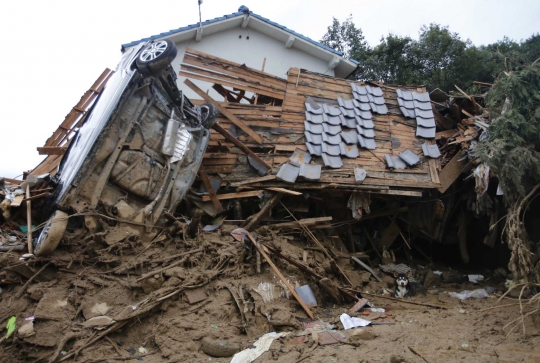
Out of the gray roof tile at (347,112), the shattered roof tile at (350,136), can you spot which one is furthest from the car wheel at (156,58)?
the gray roof tile at (347,112)

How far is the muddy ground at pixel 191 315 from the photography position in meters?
4.78

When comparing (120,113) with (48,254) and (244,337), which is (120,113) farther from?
(244,337)

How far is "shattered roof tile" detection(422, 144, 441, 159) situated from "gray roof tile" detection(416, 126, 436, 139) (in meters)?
0.30

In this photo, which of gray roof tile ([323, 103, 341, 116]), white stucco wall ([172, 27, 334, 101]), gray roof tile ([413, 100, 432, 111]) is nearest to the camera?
gray roof tile ([323, 103, 341, 116])

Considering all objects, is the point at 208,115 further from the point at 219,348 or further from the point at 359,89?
the point at 219,348

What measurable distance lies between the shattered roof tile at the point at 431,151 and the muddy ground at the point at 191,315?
3.77 metres

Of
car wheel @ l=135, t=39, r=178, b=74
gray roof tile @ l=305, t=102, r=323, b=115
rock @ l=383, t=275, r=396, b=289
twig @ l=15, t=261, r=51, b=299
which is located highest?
car wheel @ l=135, t=39, r=178, b=74

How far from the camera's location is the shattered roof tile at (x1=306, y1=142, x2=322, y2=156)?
9.22 meters

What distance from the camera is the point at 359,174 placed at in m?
9.02

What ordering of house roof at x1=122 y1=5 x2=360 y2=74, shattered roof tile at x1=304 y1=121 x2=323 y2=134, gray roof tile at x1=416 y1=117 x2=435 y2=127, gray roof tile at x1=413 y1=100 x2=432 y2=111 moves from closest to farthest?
shattered roof tile at x1=304 y1=121 x2=323 y2=134 → gray roof tile at x1=416 y1=117 x2=435 y2=127 → gray roof tile at x1=413 y1=100 x2=432 y2=111 → house roof at x1=122 y1=5 x2=360 y2=74

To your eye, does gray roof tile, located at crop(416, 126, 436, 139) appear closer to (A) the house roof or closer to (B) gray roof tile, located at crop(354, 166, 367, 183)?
(B) gray roof tile, located at crop(354, 166, 367, 183)

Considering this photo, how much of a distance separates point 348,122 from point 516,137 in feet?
13.3

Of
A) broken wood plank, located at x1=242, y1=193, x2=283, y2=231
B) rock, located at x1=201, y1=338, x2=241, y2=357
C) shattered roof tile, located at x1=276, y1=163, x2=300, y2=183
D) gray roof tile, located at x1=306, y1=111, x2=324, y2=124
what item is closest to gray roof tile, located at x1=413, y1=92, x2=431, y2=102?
gray roof tile, located at x1=306, y1=111, x2=324, y2=124

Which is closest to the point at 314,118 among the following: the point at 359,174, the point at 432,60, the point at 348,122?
the point at 348,122
